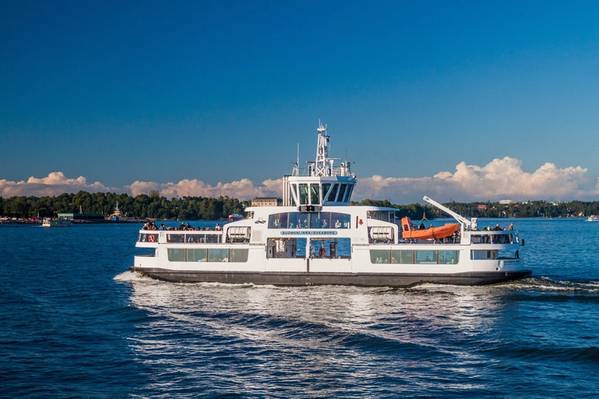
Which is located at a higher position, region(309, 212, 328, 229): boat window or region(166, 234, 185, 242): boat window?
region(309, 212, 328, 229): boat window

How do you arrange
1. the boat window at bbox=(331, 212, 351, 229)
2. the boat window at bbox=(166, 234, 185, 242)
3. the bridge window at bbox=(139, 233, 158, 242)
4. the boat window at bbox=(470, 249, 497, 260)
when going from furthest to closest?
the bridge window at bbox=(139, 233, 158, 242) < the boat window at bbox=(166, 234, 185, 242) < the boat window at bbox=(331, 212, 351, 229) < the boat window at bbox=(470, 249, 497, 260)

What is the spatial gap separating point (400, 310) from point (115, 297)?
21.3 meters

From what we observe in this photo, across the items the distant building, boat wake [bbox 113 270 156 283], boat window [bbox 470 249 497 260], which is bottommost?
boat wake [bbox 113 270 156 283]

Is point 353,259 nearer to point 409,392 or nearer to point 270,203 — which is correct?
point 270,203

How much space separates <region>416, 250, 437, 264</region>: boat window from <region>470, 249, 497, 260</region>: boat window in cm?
279

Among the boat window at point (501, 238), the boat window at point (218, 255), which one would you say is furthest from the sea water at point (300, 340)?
the boat window at point (501, 238)

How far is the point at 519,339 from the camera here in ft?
111

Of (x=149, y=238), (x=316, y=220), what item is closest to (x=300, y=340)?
(x=316, y=220)

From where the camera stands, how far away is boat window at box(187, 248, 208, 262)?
5391 centimetres

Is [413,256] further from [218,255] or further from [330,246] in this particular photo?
[218,255]

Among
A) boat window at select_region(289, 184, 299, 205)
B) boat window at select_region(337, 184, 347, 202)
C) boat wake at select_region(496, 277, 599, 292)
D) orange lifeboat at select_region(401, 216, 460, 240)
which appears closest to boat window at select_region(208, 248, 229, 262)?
boat window at select_region(289, 184, 299, 205)

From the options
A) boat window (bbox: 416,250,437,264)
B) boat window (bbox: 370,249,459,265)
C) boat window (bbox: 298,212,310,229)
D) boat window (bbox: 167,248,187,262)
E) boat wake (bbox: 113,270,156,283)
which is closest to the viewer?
boat window (bbox: 370,249,459,265)

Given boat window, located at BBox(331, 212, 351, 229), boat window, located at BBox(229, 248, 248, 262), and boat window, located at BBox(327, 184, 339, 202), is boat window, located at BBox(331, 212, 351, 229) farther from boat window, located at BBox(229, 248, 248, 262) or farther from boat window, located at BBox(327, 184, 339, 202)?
boat window, located at BBox(229, 248, 248, 262)

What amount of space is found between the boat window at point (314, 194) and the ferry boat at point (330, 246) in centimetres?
8
